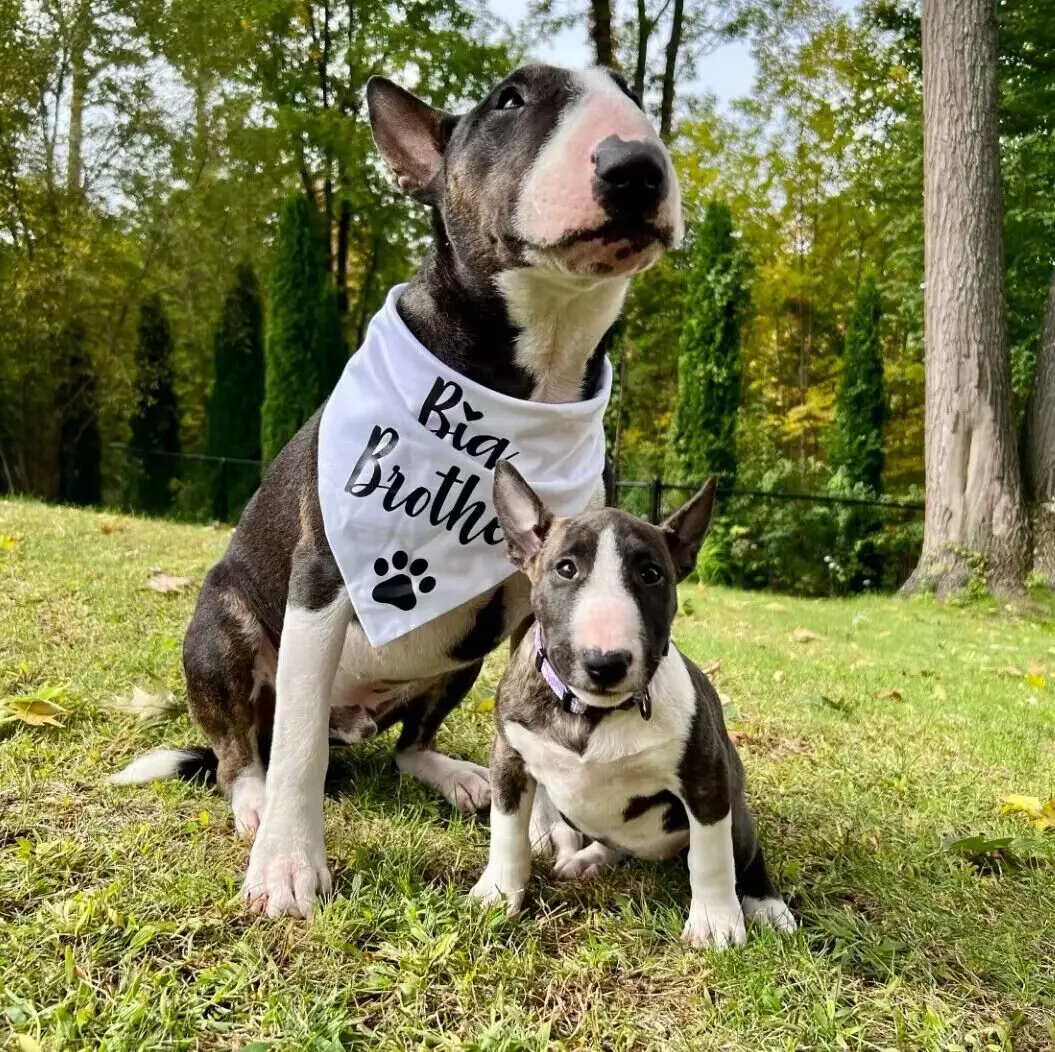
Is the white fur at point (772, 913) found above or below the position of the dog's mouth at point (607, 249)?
below

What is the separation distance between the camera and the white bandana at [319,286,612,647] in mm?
2293

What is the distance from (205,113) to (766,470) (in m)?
11.6

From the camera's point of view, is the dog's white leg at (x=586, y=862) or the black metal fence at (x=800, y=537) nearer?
the dog's white leg at (x=586, y=862)

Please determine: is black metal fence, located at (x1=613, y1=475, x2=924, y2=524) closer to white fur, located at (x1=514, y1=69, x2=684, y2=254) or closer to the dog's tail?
the dog's tail

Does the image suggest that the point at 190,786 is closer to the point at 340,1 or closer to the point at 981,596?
the point at 981,596

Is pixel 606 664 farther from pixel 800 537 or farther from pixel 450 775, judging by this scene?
pixel 800 537

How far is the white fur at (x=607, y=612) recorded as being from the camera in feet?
5.79

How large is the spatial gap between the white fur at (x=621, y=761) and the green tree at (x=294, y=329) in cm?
1477

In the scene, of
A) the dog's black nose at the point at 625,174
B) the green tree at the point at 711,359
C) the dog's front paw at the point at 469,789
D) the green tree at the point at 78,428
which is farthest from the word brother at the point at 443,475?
the green tree at the point at 78,428

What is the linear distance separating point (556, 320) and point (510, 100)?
514 mm

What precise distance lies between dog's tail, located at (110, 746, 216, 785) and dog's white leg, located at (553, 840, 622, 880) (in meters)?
1.13

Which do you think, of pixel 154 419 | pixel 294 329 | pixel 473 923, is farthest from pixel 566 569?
pixel 154 419

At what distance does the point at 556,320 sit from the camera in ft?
7.53

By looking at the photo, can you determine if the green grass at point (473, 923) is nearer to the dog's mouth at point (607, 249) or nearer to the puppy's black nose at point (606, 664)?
the puppy's black nose at point (606, 664)
